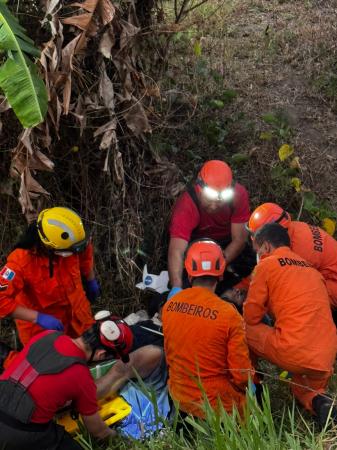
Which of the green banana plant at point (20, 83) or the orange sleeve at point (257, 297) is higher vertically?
the green banana plant at point (20, 83)

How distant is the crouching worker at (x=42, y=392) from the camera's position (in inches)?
125

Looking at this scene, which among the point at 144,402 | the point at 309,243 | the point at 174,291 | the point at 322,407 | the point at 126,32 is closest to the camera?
the point at 322,407

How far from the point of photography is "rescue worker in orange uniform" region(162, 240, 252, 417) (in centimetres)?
364

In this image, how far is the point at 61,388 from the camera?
10.5 ft

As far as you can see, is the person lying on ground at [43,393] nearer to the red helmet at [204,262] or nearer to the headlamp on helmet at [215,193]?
the red helmet at [204,262]

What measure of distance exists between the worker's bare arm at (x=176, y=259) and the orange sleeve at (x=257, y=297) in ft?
3.25

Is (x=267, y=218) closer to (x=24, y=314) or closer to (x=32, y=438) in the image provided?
(x=24, y=314)

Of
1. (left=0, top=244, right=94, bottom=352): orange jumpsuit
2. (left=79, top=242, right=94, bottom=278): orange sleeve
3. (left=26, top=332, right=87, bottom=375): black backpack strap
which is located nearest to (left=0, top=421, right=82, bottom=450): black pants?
(left=26, top=332, right=87, bottom=375): black backpack strap

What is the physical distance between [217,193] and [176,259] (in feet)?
2.20

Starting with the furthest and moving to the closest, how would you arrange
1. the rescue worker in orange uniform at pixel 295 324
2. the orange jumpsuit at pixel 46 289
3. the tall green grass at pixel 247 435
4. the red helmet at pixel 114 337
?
the orange jumpsuit at pixel 46 289, the rescue worker in orange uniform at pixel 295 324, the red helmet at pixel 114 337, the tall green grass at pixel 247 435

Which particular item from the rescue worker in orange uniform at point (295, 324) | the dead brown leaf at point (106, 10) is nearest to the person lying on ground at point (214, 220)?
the rescue worker in orange uniform at point (295, 324)

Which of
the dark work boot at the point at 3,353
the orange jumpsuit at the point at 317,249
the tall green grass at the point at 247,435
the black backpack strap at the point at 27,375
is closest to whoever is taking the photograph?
the tall green grass at the point at 247,435

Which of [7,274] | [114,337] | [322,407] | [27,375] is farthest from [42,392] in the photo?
[322,407]

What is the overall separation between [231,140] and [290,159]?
71 cm
